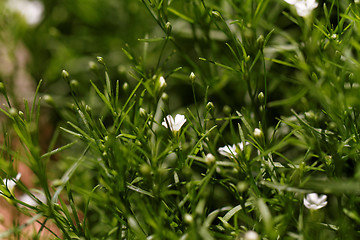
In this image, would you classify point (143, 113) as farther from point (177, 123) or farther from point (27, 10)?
point (27, 10)

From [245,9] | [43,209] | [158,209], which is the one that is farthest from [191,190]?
[245,9]

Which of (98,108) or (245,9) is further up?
(245,9)

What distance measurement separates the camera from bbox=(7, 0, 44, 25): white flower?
0.86 m

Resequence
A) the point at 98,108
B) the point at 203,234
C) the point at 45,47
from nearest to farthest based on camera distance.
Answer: the point at 203,234 → the point at 98,108 → the point at 45,47

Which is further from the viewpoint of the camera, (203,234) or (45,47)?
(45,47)

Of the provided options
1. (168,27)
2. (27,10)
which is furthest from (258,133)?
(27,10)

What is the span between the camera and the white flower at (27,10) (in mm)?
861

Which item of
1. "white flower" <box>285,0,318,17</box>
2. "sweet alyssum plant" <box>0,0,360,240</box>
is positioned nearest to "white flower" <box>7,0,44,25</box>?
"sweet alyssum plant" <box>0,0,360,240</box>

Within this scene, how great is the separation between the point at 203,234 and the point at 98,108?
53 centimetres

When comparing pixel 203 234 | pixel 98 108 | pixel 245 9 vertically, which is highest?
pixel 245 9

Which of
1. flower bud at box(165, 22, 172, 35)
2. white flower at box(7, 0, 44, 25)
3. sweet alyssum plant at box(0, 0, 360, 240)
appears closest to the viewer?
sweet alyssum plant at box(0, 0, 360, 240)

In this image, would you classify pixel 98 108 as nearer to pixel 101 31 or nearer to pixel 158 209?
pixel 101 31

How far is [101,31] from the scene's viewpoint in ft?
2.84

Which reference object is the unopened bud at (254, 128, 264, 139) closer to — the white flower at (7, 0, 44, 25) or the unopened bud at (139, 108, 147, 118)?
the unopened bud at (139, 108, 147, 118)
